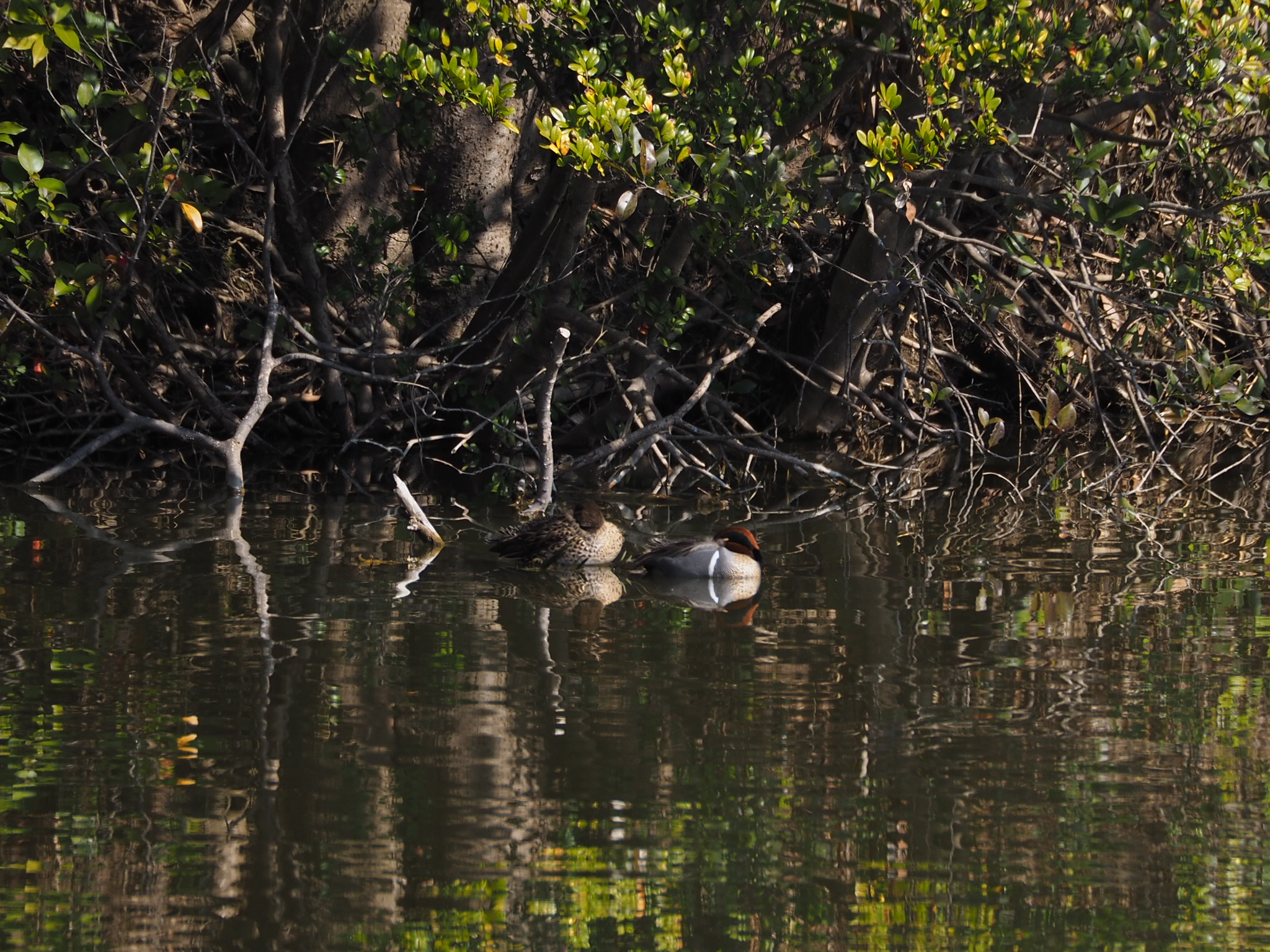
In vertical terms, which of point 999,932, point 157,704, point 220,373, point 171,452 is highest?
point 220,373

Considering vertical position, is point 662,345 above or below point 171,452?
above

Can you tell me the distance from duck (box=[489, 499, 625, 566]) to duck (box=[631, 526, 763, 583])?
32 cm

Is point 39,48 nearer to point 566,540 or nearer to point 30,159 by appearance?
point 30,159

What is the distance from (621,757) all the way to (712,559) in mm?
2935

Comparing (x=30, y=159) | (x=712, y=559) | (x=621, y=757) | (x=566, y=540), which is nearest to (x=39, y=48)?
(x=30, y=159)

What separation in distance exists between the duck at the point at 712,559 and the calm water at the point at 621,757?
9.9 inches

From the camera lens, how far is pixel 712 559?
24.5ft

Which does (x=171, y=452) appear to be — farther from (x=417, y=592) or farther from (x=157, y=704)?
(x=157, y=704)

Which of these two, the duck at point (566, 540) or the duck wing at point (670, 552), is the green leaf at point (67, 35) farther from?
the duck wing at point (670, 552)

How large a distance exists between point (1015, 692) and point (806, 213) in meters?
4.04

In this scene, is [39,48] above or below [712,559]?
above

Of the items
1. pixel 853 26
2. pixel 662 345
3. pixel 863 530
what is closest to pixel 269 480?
pixel 662 345

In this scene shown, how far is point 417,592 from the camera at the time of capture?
6.90 meters

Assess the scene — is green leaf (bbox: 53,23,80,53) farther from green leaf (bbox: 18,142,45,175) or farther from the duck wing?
the duck wing
